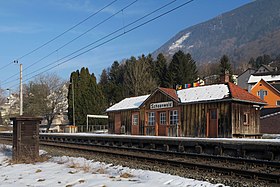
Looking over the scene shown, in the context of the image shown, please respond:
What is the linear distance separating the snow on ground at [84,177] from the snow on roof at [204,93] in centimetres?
1393

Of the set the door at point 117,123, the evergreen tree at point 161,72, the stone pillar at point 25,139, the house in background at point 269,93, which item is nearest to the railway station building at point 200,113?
the door at point 117,123

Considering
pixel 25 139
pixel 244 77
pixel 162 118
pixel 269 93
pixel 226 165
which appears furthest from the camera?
pixel 244 77

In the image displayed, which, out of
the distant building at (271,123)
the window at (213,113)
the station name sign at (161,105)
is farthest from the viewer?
the distant building at (271,123)

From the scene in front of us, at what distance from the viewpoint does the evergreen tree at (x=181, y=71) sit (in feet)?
211

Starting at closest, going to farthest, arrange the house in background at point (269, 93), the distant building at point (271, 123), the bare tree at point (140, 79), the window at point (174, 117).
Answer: the window at point (174, 117)
the distant building at point (271, 123)
the house in background at point (269, 93)
the bare tree at point (140, 79)

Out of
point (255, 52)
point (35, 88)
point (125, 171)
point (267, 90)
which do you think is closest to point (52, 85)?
point (35, 88)

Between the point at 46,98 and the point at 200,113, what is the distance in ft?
135

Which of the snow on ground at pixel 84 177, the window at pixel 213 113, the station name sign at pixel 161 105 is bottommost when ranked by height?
the snow on ground at pixel 84 177

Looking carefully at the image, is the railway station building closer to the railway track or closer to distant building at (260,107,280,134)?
the railway track

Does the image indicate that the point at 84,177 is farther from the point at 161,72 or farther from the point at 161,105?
the point at 161,72

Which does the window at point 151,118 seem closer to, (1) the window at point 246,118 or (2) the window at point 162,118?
(2) the window at point 162,118

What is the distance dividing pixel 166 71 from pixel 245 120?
1693 inches

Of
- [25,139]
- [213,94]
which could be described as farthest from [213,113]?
[25,139]

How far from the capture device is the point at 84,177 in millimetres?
10297
